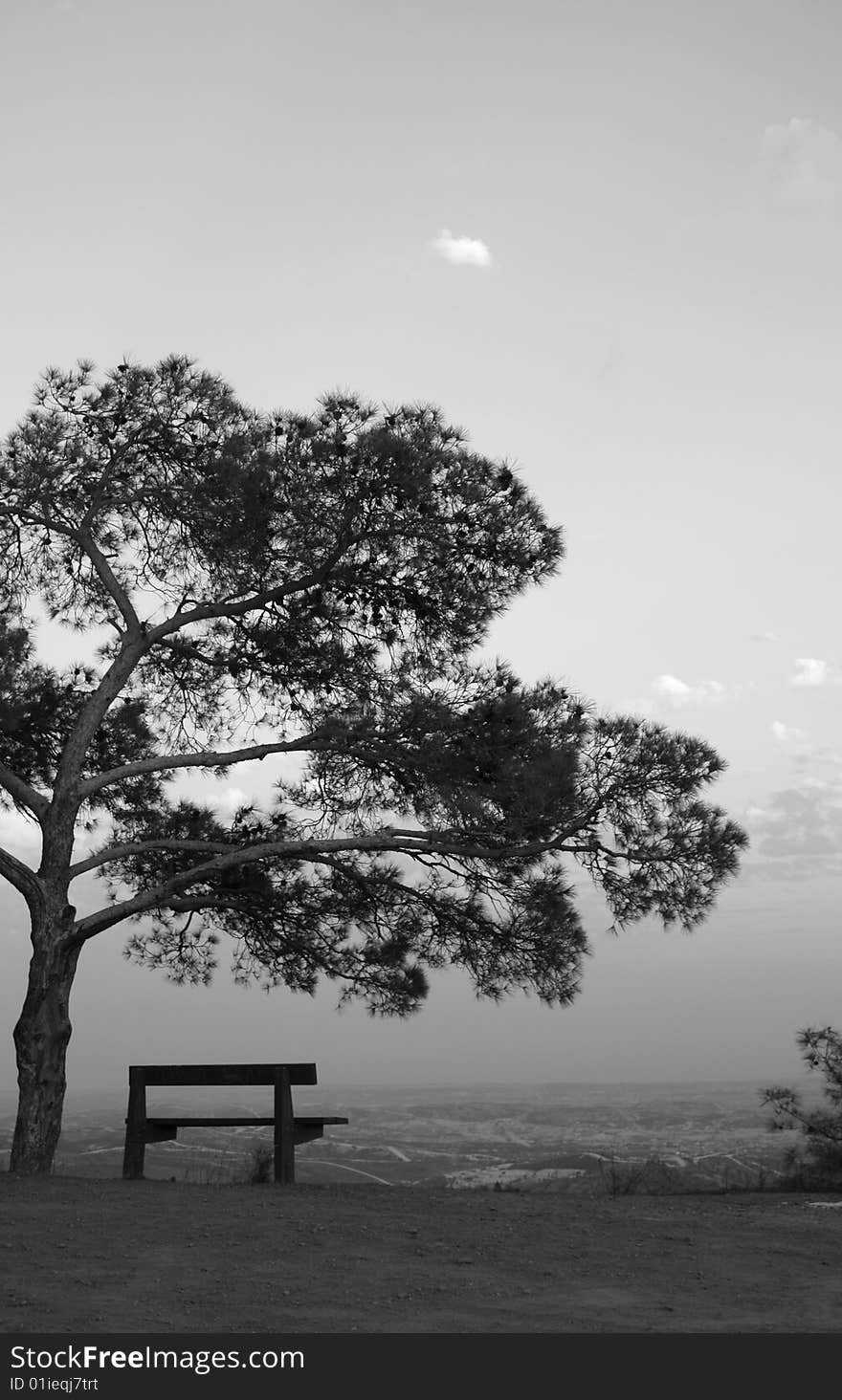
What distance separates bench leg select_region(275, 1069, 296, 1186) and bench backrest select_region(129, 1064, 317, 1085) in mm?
70

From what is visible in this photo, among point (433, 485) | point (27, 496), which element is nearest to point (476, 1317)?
point (433, 485)

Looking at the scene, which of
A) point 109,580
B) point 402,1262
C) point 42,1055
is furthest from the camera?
point 109,580

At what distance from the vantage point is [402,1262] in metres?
6.88

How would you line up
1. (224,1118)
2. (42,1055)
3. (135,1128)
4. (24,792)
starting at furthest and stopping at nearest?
1. (24,792)
2. (42,1055)
3. (135,1128)
4. (224,1118)

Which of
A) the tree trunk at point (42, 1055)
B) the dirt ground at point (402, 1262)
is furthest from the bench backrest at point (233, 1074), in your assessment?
the tree trunk at point (42, 1055)

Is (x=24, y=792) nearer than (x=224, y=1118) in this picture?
No

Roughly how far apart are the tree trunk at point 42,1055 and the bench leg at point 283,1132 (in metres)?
2.48

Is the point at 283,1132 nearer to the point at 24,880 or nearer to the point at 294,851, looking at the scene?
the point at 294,851

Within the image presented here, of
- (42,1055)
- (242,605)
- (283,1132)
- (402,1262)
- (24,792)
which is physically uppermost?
(242,605)

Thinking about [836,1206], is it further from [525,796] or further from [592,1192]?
[525,796]

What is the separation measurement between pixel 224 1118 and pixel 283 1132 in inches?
19.4

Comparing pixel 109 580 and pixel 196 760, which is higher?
pixel 109 580

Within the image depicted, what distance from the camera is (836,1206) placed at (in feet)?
29.8

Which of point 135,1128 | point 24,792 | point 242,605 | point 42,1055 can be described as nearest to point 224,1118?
point 135,1128
